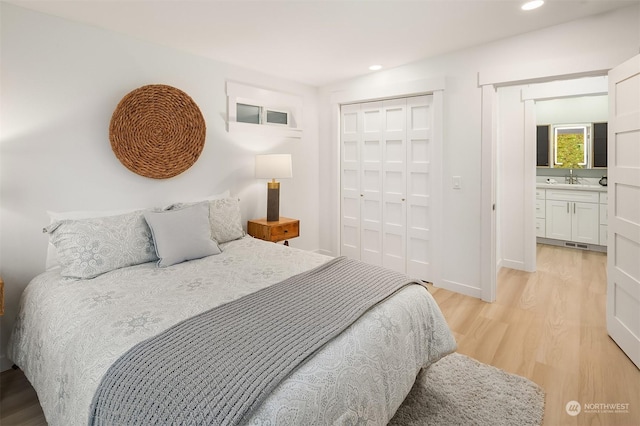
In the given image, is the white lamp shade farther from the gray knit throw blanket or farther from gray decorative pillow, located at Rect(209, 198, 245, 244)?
the gray knit throw blanket

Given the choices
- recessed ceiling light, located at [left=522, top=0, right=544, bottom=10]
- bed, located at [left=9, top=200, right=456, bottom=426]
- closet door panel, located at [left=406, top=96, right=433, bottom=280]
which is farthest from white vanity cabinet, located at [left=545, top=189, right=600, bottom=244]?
bed, located at [left=9, top=200, right=456, bottom=426]

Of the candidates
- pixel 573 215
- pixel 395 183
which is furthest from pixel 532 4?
pixel 573 215

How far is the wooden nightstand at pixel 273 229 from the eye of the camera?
3492 millimetres

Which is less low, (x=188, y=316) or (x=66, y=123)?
(x=66, y=123)

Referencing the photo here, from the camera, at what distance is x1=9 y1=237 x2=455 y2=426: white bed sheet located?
3.92 ft

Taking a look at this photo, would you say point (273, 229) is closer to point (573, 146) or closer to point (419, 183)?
point (419, 183)

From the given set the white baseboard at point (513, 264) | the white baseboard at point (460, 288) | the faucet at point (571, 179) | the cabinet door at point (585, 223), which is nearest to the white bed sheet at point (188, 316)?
the white baseboard at point (460, 288)

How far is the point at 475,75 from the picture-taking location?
10.5 feet

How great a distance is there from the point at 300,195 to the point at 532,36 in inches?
111

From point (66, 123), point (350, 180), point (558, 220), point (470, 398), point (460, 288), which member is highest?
point (66, 123)

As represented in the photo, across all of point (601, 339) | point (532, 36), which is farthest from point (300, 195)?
point (601, 339)

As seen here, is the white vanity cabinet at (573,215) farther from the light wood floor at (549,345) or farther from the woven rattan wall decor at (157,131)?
the woven rattan wall decor at (157,131)

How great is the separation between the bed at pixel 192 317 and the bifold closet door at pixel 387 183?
5.72 ft

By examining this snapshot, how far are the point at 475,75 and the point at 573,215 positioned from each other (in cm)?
322
